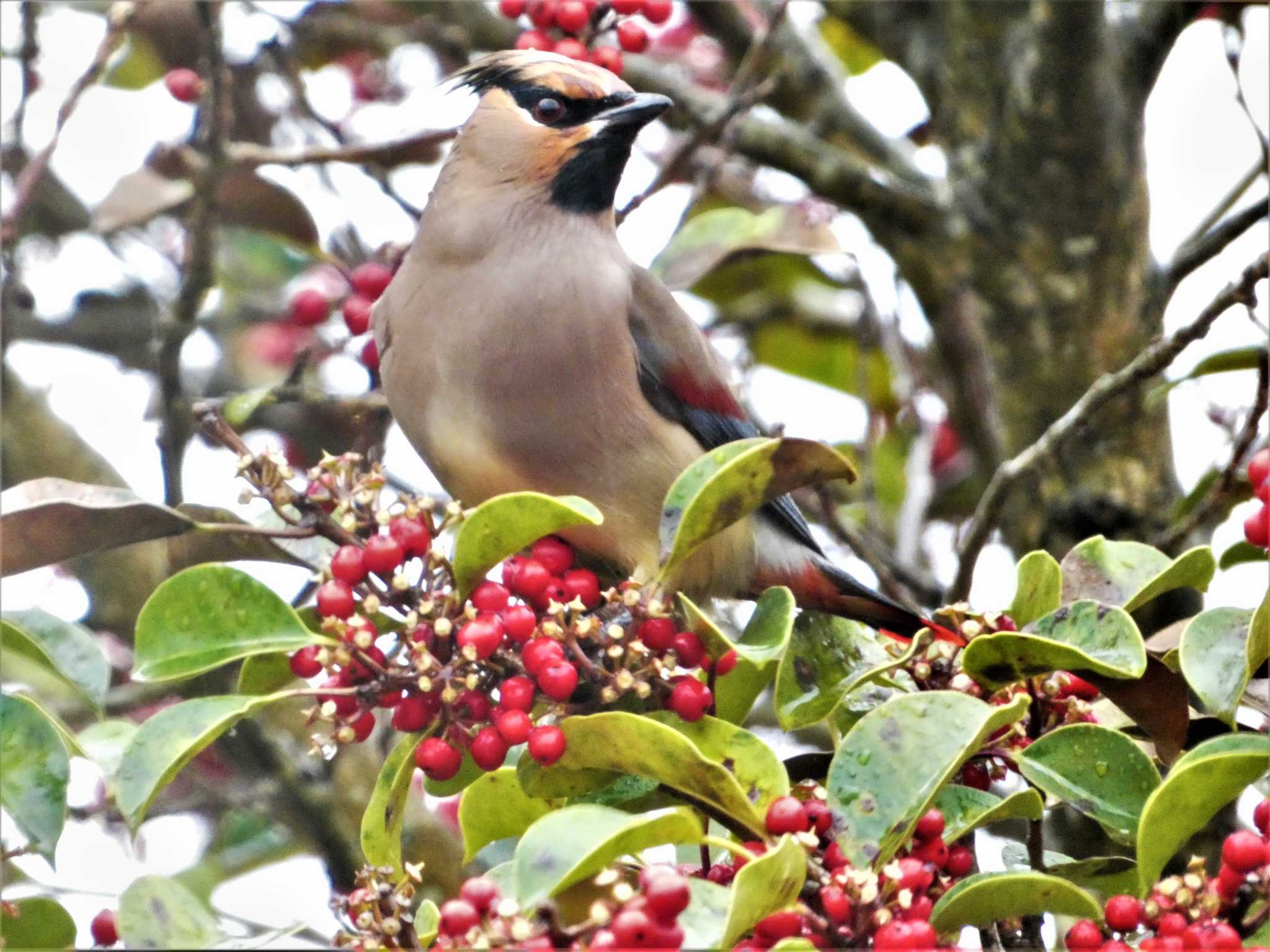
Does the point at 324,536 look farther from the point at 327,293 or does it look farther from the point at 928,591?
the point at 327,293

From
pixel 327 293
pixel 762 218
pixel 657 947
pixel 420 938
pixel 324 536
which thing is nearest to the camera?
pixel 657 947

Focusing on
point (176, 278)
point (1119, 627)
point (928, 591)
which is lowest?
point (928, 591)

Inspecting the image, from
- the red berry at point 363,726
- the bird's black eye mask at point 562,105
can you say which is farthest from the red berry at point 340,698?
the bird's black eye mask at point 562,105

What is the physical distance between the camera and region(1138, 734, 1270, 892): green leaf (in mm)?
1760

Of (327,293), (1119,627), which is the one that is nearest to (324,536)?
(1119,627)

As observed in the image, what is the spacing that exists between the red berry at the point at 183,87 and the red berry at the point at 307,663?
1.82 m

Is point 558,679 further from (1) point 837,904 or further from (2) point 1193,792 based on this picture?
(2) point 1193,792

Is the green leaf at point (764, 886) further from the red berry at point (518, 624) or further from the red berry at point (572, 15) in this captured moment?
the red berry at point (572, 15)

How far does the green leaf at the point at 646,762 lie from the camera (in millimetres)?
1717

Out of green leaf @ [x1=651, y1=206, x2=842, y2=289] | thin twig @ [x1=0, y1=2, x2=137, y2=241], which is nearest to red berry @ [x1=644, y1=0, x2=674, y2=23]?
green leaf @ [x1=651, y1=206, x2=842, y2=289]

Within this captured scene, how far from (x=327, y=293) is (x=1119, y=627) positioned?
2.82 metres

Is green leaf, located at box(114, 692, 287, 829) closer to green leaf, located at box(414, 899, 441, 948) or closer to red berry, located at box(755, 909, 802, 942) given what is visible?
green leaf, located at box(414, 899, 441, 948)

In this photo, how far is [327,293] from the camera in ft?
14.1

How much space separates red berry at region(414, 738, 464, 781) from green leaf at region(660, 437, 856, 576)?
1.16 feet
